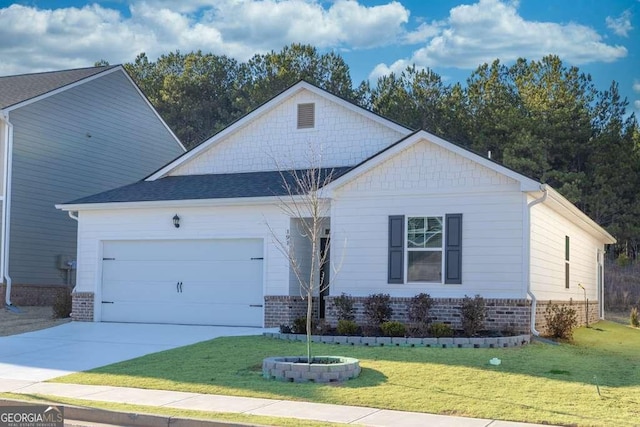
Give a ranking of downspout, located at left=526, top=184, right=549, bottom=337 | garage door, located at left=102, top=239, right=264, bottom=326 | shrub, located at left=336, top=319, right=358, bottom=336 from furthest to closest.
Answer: garage door, located at left=102, top=239, right=264, bottom=326 < downspout, located at left=526, top=184, right=549, bottom=337 < shrub, located at left=336, top=319, right=358, bottom=336


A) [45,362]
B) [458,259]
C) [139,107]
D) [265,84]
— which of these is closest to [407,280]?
[458,259]

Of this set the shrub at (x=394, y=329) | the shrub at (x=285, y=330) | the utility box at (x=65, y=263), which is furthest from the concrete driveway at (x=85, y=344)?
the utility box at (x=65, y=263)

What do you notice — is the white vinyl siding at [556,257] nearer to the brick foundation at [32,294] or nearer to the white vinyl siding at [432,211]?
the white vinyl siding at [432,211]

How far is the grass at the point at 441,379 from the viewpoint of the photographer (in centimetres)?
989

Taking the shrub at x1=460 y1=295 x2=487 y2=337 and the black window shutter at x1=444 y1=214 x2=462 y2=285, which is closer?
the shrub at x1=460 y1=295 x2=487 y2=337

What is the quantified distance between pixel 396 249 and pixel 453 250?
126 centimetres

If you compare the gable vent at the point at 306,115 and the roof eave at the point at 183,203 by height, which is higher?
the gable vent at the point at 306,115

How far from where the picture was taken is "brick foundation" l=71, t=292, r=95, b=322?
20859mm

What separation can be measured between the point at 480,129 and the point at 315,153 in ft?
64.5

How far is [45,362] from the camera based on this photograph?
14.5 metres

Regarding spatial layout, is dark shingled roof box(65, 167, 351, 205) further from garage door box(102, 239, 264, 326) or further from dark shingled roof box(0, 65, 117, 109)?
dark shingled roof box(0, 65, 117, 109)

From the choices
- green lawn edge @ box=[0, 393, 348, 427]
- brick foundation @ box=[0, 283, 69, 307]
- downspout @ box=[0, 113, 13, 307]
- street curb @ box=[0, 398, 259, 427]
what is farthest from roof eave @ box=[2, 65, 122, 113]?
street curb @ box=[0, 398, 259, 427]

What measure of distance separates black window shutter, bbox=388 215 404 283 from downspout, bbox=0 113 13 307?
42.1ft

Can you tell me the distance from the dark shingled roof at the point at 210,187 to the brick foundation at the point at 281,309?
97.8 inches
